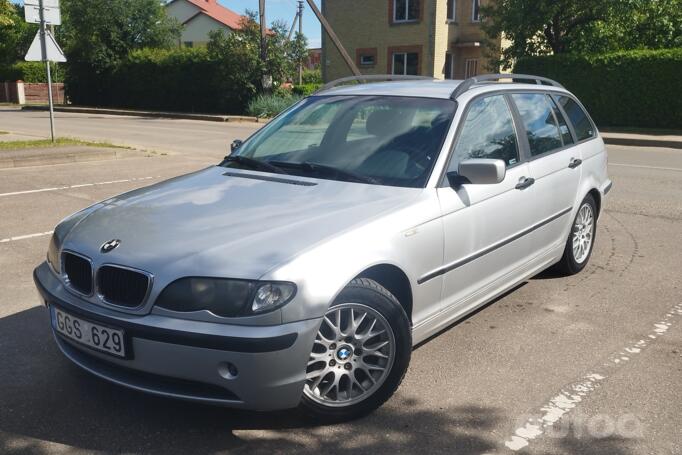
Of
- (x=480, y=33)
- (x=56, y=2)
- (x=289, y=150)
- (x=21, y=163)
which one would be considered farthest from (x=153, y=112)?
(x=289, y=150)

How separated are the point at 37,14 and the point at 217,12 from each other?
54.9 m

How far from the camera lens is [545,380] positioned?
3818 millimetres

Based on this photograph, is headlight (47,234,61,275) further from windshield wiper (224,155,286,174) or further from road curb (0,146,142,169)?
road curb (0,146,142,169)

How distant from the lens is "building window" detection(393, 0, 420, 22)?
1219 inches

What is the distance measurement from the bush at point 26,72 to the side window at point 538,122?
45.3 m

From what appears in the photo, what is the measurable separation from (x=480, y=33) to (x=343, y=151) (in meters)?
29.1

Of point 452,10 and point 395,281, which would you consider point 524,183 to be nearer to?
point 395,281

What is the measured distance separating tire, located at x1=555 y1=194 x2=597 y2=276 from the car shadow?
2.53m

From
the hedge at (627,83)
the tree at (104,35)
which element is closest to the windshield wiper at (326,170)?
the hedge at (627,83)

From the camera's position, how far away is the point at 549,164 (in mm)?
5012

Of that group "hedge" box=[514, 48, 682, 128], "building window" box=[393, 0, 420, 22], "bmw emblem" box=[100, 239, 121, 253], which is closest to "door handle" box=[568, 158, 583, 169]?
"bmw emblem" box=[100, 239, 121, 253]

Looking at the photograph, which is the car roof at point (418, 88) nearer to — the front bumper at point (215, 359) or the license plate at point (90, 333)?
the front bumper at point (215, 359)

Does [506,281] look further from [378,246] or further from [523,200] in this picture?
[378,246]

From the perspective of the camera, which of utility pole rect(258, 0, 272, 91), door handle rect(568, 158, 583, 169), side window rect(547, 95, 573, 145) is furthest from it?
utility pole rect(258, 0, 272, 91)
